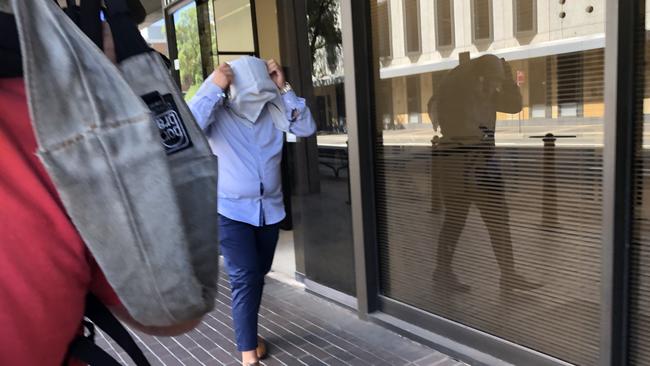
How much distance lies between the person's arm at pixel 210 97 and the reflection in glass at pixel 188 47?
9.76 feet

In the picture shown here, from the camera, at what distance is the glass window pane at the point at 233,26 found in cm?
543

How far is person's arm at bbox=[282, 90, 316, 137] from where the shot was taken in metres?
3.28

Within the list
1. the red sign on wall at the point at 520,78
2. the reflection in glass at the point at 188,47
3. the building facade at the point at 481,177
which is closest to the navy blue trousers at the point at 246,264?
the building facade at the point at 481,177

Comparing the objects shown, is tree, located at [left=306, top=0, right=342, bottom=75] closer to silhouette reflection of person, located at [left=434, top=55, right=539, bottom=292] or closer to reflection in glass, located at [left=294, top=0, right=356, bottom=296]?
reflection in glass, located at [left=294, top=0, right=356, bottom=296]

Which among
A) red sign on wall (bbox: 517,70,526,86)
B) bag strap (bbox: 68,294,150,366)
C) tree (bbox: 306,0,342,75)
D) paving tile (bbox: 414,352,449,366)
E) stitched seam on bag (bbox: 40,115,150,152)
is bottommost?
paving tile (bbox: 414,352,449,366)

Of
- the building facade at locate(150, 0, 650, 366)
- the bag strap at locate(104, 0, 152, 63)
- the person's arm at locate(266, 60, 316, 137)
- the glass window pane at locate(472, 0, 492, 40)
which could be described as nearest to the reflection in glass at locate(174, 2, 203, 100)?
the building facade at locate(150, 0, 650, 366)

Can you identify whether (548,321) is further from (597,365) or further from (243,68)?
(243,68)

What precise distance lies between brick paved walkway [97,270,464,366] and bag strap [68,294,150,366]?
265cm

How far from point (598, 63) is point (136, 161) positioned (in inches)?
91.6

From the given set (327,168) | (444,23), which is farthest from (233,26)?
(444,23)

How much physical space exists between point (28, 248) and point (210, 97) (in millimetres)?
2318

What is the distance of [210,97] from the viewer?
293cm

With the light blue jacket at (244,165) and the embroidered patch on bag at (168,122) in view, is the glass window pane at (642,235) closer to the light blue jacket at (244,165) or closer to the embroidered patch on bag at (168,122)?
the light blue jacket at (244,165)

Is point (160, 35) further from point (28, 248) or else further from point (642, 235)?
point (28, 248)
